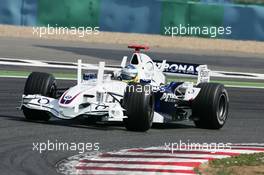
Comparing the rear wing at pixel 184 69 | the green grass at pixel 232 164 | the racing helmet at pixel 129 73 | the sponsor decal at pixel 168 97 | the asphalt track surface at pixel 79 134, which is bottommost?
the green grass at pixel 232 164

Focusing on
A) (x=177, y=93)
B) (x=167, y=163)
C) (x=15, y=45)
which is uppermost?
(x=15, y=45)

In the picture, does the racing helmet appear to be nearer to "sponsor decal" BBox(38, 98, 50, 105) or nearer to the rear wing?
the rear wing

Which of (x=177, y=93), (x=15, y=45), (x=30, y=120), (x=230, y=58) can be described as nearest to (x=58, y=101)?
(x=30, y=120)

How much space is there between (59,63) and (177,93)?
11.2 metres

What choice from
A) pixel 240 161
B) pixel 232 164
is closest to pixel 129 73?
pixel 240 161

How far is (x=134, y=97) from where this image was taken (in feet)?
45.0

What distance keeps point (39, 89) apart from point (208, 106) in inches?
112

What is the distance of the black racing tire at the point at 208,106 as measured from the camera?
14.9 m

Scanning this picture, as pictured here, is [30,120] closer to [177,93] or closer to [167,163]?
[177,93]

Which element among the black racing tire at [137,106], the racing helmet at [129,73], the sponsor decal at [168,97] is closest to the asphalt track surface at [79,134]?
the black racing tire at [137,106]

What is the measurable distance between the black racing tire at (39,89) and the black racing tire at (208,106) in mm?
2444

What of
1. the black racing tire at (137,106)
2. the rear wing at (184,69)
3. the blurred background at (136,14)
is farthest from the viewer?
the blurred background at (136,14)

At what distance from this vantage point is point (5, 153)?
11.2 metres

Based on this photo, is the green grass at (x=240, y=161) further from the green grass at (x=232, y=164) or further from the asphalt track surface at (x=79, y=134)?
the asphalt track surface at (x=79, y=134)
